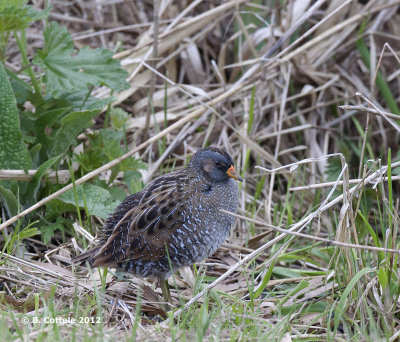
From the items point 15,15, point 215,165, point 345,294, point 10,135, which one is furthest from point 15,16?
point 345,294

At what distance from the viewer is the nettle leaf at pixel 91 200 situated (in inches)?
182

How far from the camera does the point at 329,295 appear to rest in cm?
403

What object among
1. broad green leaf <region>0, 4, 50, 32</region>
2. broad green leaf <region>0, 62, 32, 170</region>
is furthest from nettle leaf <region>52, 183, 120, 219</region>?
broad green leaf <region>0, 4, 50, 32</region>

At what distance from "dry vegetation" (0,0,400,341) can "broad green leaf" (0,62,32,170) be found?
0.40 m

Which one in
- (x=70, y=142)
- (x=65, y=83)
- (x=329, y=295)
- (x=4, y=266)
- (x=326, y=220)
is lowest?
(x=326, y=220)

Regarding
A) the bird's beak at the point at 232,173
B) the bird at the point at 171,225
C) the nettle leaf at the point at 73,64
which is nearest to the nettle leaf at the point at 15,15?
the nettle leaf at the point at 73,64

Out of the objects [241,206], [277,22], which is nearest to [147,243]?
[241,206]

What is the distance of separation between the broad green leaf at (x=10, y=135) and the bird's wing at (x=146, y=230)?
1.05 m

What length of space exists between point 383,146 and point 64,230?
328 centimetres

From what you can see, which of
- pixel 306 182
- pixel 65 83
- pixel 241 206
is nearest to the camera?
pixel 65 83

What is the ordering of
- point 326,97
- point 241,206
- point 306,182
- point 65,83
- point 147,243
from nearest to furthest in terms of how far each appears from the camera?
point 147,243, point 65,83, point 241,206, point 306,182, point 326,97

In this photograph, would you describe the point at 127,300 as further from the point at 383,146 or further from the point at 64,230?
the point at 383,146

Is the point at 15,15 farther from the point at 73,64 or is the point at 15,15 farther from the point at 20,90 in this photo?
the point at 20,90

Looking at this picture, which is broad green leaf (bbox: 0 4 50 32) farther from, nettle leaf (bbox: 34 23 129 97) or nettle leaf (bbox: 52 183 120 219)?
nettle leaf (bbox: 52 183 120 219)
